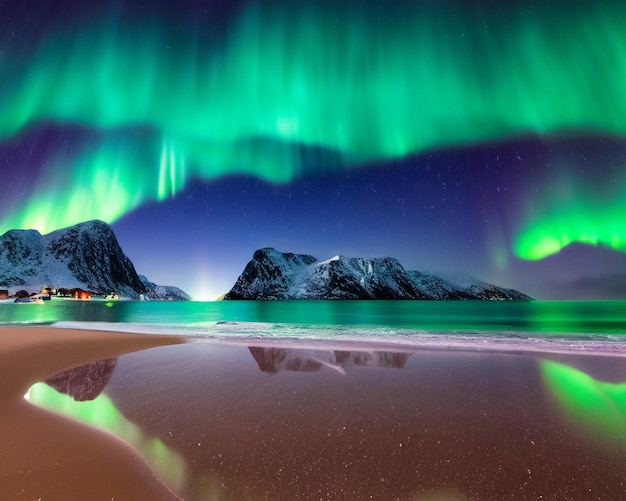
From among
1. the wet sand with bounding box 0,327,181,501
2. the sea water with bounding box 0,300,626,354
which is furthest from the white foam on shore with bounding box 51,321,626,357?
the wet sand with bounding box 0,327,181,501

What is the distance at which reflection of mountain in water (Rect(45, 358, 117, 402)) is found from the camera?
8.86 m

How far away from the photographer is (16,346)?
16812 millimetres

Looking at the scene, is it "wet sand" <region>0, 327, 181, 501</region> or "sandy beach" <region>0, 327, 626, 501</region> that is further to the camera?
"sandy beach" <region>0, 327, 626, 501</region>

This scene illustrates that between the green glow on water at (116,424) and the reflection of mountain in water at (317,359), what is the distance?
210 inches

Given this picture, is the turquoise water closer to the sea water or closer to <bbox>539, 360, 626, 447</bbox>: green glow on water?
the sea water

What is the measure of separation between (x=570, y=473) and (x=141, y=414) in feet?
25.0

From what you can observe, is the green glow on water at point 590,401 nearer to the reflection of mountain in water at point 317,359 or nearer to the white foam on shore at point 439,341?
the reflection of mountain in water at point 317,359

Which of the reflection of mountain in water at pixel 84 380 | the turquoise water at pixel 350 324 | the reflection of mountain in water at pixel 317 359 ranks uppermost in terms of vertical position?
the reflection of mountain in water at pixel 84 380

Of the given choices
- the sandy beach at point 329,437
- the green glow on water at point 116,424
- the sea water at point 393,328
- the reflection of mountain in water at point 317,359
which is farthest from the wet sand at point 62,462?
the sea water at point 393,328

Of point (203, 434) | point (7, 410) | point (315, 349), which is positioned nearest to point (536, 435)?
point (203, 434)

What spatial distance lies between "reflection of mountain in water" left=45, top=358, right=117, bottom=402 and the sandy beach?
0.38 m

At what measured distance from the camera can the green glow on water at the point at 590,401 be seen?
654 centimetres

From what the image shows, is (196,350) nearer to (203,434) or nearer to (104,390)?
(104,390)

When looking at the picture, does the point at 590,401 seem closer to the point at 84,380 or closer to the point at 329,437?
the point at 329,437
